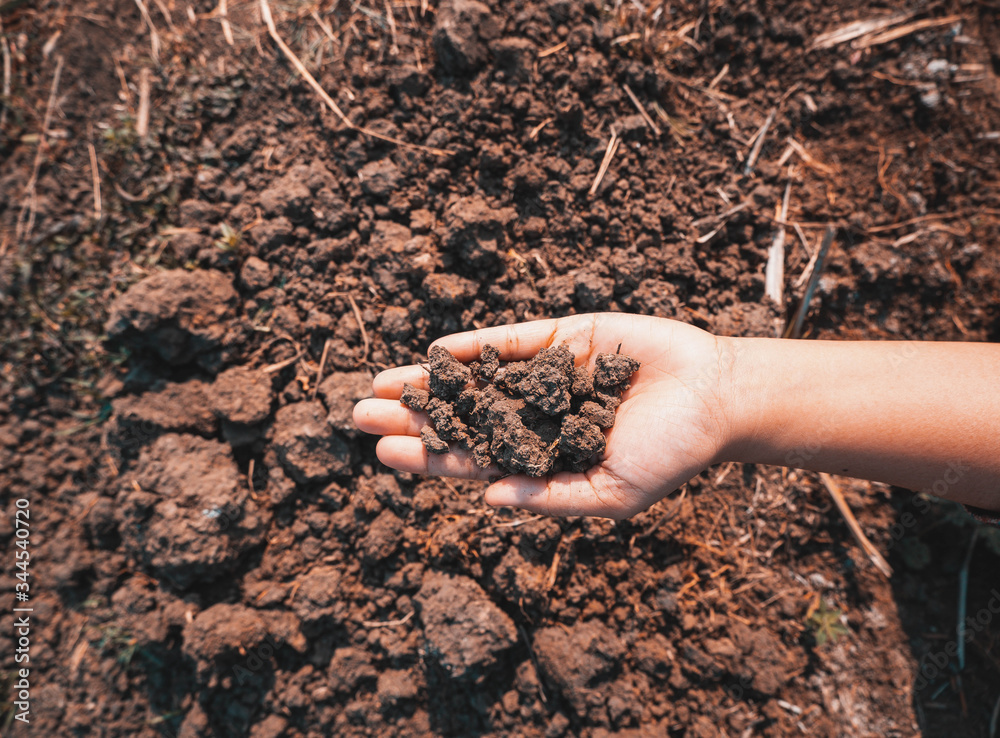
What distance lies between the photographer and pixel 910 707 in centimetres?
286

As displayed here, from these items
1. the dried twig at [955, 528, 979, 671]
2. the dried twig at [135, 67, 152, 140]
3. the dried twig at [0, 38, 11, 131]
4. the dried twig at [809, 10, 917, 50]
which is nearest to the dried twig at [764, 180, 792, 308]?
the dried twig at [809, 10, 917, 50]

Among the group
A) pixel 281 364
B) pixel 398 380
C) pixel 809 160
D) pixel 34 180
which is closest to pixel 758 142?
pixel 809 160

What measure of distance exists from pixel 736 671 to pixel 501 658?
4.22ft

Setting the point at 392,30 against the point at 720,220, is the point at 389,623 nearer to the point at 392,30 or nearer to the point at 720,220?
the point at 720,220

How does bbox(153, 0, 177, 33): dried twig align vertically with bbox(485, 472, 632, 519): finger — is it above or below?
above

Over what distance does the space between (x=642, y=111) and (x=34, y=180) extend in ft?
13.4

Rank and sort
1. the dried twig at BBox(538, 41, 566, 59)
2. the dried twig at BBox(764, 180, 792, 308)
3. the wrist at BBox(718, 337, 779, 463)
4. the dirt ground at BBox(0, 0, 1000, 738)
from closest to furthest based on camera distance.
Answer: the wrist at BBox(718, 337, 779, 463) → the dirt ground at BBox(0, 0, 1000, 738) → the dried twig at BBox(538, 41, 566, 59) → the dried twig at BBox(764, 180, 792, 308)

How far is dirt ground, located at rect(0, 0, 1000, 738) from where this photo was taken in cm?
276

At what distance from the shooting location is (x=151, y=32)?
3344 mm

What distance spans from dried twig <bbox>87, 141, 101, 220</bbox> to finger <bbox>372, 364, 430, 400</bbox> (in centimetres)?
244

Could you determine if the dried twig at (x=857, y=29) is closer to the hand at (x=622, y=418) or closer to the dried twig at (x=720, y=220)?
the dried twig at (x=720, y=220)

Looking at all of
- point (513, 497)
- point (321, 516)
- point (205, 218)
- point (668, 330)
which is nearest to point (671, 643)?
point (513, 497)

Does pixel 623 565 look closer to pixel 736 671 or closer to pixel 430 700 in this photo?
pixel 736 671

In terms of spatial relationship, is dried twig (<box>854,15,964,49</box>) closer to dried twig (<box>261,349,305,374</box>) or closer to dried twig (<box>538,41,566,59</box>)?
dried twig (<box>538,41,566,59</box>)
